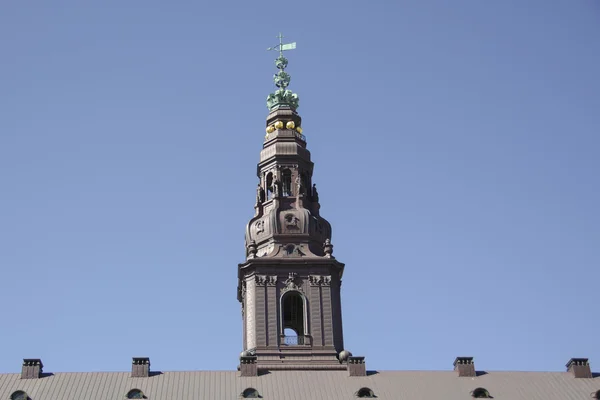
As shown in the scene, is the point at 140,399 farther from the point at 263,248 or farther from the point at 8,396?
the point at 263,248

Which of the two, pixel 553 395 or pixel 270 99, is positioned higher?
pixel 270 99

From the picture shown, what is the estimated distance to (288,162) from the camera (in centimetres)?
14925

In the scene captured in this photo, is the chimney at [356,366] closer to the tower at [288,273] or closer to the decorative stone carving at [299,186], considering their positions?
the tower at [288,273]

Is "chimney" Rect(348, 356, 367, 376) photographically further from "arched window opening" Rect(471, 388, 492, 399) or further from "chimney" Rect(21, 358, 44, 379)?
"chimney" Rect(21, 358, 44, 379)

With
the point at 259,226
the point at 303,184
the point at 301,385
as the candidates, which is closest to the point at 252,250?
the point at 259,226

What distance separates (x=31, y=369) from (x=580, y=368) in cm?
4958

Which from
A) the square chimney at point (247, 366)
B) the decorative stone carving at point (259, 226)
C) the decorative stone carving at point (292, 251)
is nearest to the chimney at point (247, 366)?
the square chimney at point (247, 366)

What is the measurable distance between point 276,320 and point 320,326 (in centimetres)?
412

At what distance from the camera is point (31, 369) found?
13350 centimetres

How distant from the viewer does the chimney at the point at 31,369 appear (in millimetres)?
133125

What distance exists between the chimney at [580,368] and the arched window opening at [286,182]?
3220 cm

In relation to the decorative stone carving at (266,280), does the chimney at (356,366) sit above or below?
below

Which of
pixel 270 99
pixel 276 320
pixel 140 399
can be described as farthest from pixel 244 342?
pixel 270 99

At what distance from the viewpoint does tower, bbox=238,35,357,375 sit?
137625mm
